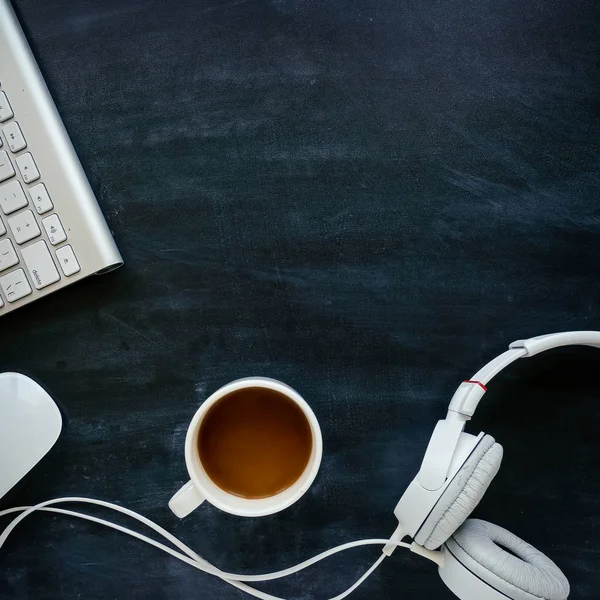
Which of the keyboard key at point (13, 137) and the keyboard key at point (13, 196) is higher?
the keyboard key at point (13, 137)

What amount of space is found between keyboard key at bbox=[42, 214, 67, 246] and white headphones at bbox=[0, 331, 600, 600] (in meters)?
0.43

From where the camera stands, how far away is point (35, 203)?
24.6 inches

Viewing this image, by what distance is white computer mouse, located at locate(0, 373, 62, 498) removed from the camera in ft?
2.22

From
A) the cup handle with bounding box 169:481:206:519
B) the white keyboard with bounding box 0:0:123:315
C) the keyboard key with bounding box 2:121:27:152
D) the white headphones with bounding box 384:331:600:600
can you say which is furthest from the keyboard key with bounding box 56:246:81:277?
the white headphones with bounding box 384:331:600:600

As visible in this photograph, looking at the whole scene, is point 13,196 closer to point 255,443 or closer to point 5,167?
point 5,167

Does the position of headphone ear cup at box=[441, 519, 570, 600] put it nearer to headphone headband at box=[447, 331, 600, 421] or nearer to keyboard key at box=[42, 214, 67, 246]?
headphone headband at box=[447, 331, 600, 421]

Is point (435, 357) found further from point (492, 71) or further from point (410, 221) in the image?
point (492, 71)

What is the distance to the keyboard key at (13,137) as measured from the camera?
0.62 m

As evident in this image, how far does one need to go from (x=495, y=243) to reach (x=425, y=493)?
280 millimetres

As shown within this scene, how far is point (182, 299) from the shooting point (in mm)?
682

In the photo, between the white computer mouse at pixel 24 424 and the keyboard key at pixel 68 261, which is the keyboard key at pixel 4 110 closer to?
the keyboard key at pixel 68 261

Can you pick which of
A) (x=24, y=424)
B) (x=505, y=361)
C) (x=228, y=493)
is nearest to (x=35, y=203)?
(x=24, y=424)

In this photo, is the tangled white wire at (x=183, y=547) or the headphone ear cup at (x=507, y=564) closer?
the headphone ear cup at (x=507, y=564)

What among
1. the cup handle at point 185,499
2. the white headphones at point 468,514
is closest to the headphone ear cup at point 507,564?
the white headphones at point 468,514
